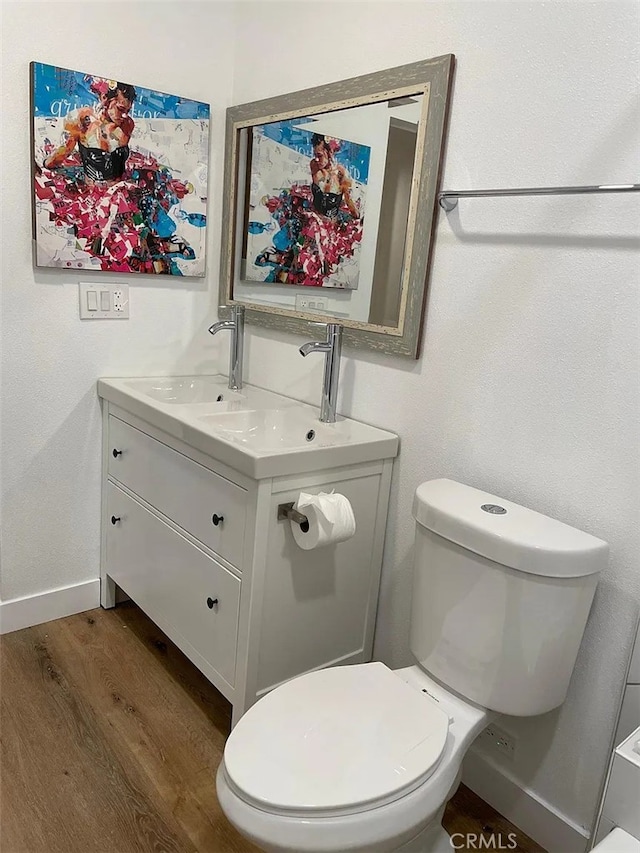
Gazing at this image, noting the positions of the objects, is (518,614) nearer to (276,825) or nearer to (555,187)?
(276,825)

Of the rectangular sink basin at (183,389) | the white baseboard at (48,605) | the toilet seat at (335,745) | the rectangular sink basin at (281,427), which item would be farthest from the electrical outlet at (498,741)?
the white baseboard at (48,605)

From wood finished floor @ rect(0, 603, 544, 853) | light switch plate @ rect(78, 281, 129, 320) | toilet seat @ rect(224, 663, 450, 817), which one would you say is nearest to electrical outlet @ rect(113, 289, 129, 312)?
light switch plate @ rect(78, 281, 129, 320)

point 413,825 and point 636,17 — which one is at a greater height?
point 636,17

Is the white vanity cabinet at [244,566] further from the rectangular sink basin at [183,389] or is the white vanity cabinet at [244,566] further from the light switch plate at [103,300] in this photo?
the light switch plate at [103,300]

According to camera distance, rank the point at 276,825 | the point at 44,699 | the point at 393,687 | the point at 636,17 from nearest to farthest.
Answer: the point at 276,825, the point at 636,17, the point at 393,687, the point at 44,699

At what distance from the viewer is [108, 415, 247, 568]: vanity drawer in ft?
5.29

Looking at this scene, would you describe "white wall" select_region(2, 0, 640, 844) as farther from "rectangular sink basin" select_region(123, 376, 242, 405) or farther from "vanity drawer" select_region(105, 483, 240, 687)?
"vanity drawer" select_region(105, 483, 240, 687)

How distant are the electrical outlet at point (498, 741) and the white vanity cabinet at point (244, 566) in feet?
1.36

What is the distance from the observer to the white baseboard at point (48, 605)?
2152 millimetres

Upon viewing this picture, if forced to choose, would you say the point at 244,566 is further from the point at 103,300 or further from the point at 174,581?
the point at 103,300

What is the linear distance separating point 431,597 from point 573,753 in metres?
0.47

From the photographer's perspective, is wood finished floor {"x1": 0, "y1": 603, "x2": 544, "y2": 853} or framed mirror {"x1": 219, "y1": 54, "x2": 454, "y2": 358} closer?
wood finished floor {"x1": 0, "y1": 603, "x2": 544, "y2": 853}

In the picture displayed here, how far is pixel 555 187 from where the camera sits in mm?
1361

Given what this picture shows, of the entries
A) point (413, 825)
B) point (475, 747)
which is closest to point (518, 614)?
point (413, 825)
